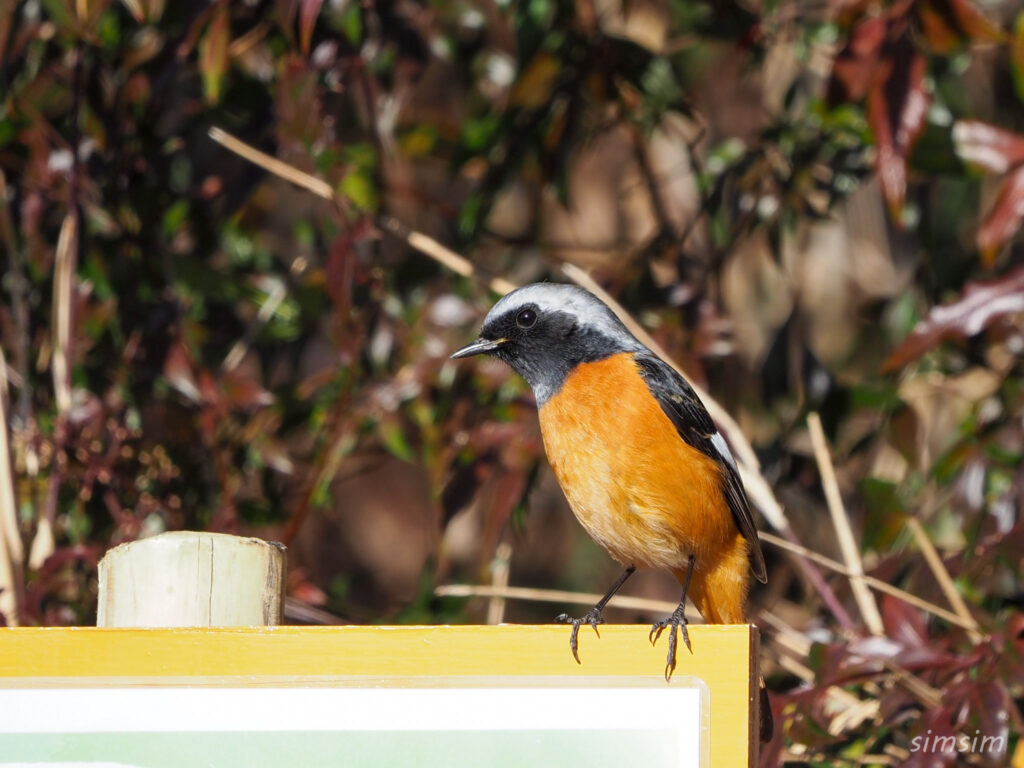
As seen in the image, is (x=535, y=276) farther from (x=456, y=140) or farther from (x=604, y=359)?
(x=604, y=359)

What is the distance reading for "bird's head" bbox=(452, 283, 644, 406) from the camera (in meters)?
3.33

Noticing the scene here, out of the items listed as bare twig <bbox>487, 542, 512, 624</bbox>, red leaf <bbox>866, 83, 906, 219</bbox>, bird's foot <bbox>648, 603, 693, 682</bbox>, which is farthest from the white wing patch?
bird's foot <bbox>648, 603, 693, 682</bbox>

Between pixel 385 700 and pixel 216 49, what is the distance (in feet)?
7.69

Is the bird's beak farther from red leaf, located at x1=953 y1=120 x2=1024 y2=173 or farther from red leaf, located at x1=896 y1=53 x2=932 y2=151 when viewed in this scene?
red leaf, located at x1=953 y1=120 x2=1024 y2=173

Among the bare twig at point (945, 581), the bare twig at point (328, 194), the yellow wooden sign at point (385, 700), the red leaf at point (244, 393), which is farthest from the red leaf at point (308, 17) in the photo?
the bare twig at point (945, 581)

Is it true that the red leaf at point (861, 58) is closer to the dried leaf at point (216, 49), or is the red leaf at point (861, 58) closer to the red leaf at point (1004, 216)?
the red leaf at point (1004, 216)

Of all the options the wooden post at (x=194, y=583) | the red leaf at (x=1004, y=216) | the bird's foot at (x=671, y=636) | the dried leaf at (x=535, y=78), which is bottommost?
the bird's foot at (x=671, y=636)

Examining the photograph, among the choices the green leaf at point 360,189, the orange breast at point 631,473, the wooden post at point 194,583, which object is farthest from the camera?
the green leaf at point 360,189

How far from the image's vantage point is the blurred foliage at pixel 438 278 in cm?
348

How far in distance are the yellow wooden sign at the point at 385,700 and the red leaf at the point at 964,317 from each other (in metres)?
1.52

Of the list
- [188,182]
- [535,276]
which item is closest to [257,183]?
[188,182]

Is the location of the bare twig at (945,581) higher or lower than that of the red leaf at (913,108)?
lower

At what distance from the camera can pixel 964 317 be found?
3172 millimetres

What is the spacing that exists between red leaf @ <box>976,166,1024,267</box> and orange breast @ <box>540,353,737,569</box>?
897 mm
